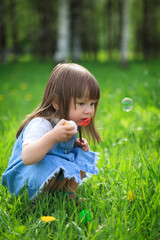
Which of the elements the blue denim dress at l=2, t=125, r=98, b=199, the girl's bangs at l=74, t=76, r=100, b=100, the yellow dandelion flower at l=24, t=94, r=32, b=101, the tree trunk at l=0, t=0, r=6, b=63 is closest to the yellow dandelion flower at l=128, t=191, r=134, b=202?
the blue denim dress at l=2, t=125, r=98, b=199

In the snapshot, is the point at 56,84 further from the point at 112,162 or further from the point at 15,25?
the point at 15,25

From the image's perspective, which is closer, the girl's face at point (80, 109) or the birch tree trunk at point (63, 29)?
the girl's face at point (80, 109)

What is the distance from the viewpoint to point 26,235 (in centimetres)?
150

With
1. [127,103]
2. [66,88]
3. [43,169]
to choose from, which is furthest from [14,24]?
[43,169]

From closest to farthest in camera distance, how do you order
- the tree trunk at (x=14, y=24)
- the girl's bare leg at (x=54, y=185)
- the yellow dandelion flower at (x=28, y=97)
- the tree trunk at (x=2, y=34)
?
1. the girl's bare leg at (x=54, y=185)
2. the yellow dandelion flower at (x=28, y=97)
3. the tree trunk at (x=2, y=34)
4. the tree trunk at (x=14, y=24)

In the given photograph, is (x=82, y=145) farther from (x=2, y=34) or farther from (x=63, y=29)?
(x=2, y=34)

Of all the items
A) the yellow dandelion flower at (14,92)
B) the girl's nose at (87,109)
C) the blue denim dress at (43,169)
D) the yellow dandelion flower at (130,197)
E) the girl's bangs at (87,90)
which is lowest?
the yellow dandelion flower at (14,92)

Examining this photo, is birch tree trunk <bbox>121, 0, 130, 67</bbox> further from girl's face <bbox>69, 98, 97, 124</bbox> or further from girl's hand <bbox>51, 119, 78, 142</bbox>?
girl's hand <bbox>51, 119, 78, 142</bbox>

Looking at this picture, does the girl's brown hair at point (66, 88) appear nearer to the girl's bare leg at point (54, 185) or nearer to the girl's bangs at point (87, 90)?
the girl's bangs at point (87, 90)

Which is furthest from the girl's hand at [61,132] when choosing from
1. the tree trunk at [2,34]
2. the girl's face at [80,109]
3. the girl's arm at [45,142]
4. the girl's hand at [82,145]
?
the tree trunk at [2,34]

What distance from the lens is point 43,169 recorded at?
1756mm

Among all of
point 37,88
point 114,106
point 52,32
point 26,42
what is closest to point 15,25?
point 26,42

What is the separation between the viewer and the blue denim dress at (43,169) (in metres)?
1.76

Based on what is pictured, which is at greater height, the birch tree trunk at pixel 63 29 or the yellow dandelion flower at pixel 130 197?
the birch tree trunk at pixel 63 29
